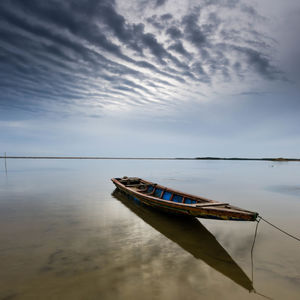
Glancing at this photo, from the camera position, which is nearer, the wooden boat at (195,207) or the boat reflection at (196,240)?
the boat reflection at (196,240)

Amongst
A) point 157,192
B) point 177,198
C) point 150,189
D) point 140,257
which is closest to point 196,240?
point 140,257

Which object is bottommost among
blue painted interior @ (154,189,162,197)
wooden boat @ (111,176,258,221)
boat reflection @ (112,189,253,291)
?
boat reflection @ (112,189,253,291)

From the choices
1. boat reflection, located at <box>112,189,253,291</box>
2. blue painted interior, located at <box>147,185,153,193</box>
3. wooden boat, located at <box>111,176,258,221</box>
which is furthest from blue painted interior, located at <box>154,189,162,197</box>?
boat reflection, located at <box>112,189,253,291</box>

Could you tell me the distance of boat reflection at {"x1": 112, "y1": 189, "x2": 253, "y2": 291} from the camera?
5.87 metres

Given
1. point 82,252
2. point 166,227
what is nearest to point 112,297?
point 82,252

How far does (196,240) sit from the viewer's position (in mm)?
8188

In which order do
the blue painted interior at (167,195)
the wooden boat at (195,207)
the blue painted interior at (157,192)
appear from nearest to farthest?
the wooden boat at (195,207)
the blue painted interior at (167,195)
the blue painted interior at (157,192)

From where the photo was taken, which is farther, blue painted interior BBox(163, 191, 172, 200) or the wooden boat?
blue painted interior BBox(163, 191, 172, 200)

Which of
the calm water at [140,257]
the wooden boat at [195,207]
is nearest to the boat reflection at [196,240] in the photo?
the calm water at [140,257]

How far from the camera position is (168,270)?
5.91m

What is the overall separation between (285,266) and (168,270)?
3882 millimetres

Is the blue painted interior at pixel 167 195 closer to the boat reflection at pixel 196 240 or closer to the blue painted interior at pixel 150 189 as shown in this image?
the boat reflection at pixel 196 240

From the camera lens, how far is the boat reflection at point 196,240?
5.87 m

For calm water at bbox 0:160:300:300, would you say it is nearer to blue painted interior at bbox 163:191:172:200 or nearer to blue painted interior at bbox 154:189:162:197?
blue painted interior at bbox 163:191:172:200
